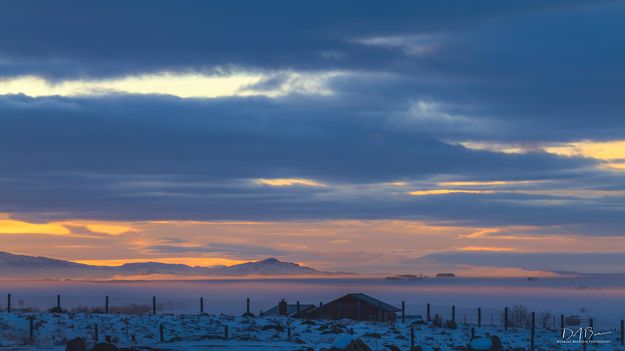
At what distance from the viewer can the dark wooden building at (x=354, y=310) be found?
94.2m

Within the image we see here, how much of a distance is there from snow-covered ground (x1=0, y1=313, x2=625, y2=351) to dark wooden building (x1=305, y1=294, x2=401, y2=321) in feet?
61.8

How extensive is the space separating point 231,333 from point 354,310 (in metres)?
32.3

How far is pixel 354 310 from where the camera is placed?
316 feet

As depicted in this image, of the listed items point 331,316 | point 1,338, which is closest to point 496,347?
point 1,338

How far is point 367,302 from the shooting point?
96062 millimetres

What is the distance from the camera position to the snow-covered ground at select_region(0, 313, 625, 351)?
193 feet

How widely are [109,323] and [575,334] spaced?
31927 millimetres

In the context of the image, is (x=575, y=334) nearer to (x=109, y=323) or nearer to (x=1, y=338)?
(x=109, y=323)
